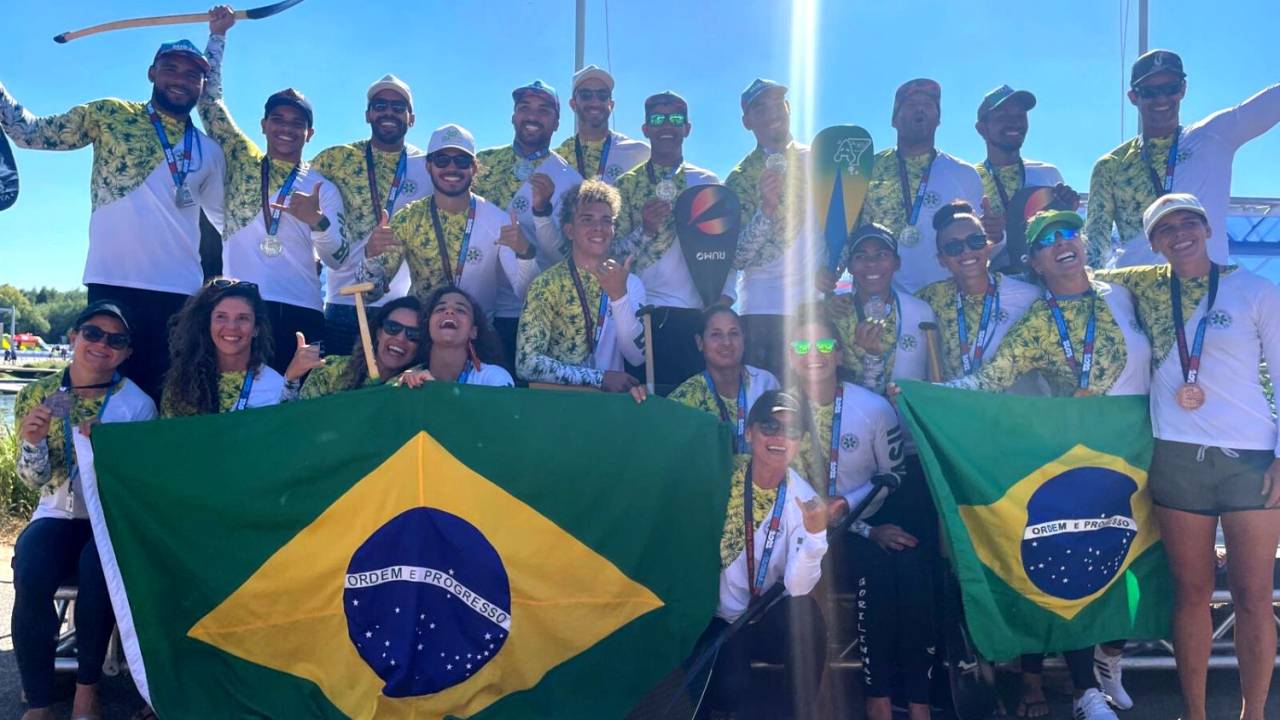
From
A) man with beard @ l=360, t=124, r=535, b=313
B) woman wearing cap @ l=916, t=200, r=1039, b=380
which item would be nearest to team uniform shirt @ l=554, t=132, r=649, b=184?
man with beard @ l=360, t=124, r=535, b=313

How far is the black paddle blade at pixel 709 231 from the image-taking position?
531cm

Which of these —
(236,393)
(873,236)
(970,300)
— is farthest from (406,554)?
(970,300)

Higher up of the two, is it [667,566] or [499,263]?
[499,263]

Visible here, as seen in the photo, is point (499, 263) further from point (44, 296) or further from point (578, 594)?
point (44, 296)

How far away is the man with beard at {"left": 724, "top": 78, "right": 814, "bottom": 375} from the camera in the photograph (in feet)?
17.5

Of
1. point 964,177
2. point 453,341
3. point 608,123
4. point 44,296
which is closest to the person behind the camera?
point 453,341

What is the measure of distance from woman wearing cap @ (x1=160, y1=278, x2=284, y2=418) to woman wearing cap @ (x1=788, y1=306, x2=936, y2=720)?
3041 millimetres

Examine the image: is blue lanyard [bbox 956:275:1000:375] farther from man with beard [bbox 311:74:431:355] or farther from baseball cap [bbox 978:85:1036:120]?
man with beard [bbox 311:74:431:355]

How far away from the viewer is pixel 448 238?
5.17 metres

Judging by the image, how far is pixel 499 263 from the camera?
17.6ft

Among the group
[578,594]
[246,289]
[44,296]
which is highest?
[44,296]

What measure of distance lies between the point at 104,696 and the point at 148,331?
219cm

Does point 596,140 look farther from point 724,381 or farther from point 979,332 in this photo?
point 979,332

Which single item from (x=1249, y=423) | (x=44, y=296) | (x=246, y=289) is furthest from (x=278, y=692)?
(x=44, y=296)
